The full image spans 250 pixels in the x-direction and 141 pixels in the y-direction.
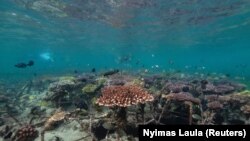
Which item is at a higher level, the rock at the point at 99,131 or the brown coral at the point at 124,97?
the brown coral at the point at 124,97

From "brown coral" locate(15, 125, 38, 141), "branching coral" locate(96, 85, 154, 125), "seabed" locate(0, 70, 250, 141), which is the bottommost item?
"brown coral" locate(15, 125, 38, 141)

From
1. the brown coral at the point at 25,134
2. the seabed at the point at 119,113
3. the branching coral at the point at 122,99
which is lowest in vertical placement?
the brown coral at the point at 25,134

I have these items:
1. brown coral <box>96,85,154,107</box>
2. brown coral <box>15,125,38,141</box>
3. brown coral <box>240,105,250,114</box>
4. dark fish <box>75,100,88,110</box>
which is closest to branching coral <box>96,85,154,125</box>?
brown coral <box>96,85,154,107</box>

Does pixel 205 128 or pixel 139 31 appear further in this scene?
pixel 139 31

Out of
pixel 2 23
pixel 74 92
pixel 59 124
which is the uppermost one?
pixel 2 23

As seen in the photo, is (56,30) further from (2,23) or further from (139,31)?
(139,31)

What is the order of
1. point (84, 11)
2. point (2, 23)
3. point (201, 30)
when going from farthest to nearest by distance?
point (201, 30)
point (2, 23)
point (84, 11)

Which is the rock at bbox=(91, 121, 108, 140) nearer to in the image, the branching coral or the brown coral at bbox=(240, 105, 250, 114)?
the branching coral

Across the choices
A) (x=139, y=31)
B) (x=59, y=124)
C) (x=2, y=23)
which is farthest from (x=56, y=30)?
(x=59, y=124)

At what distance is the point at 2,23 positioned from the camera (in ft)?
121

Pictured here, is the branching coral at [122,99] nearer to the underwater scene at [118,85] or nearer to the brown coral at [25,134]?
the underwater scene at [118,85]

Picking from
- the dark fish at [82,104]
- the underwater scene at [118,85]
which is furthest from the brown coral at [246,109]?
the dark fish at [82,104]

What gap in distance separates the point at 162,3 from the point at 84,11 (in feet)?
30.2

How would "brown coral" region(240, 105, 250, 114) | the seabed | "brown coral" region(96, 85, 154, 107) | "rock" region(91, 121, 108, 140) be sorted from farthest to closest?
"brown coral" region(240, 105, 250, 114) < "rock" region(91, 121, 108, 140) < the seabed < "brown coral" region(96, 85, 154, 107)
